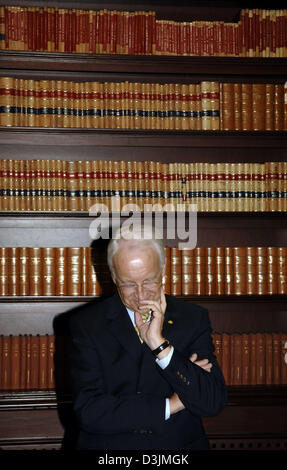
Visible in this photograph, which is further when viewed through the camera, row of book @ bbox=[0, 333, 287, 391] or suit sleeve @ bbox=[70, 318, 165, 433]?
row of book @ bbox=[0, 333, 287, 391]

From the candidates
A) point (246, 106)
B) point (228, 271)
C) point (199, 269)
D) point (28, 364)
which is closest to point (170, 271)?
point (199, 269)

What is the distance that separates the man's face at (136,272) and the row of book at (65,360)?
1326mm

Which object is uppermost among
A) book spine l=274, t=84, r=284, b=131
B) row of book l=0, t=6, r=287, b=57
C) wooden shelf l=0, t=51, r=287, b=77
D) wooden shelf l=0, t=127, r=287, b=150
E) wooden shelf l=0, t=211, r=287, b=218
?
row of book l=0, t=6, r=287, b=57

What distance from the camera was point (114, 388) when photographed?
5.62 feet

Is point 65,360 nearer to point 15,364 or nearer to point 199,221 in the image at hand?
point 15,364

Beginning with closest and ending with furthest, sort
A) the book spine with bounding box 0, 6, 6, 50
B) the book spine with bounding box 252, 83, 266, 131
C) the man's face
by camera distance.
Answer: the man's face
the book spine with bounding box 0, 6, 6, 50
the book spine with bounding box 252, 83, 266, 131

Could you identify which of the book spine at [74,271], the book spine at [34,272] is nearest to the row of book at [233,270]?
the book spine at [74,271]

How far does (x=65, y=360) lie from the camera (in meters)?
2.93

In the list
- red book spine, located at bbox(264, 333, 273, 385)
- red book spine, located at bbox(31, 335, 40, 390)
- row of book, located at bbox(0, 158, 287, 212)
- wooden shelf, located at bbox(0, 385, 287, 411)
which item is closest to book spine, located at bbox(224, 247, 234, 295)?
row of book, located at bbox(0, 158, 287, 212)

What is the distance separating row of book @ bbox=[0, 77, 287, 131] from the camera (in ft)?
9.66

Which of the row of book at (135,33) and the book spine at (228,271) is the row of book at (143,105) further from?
the book spine at (228,271)

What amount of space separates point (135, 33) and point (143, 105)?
0.44 metres

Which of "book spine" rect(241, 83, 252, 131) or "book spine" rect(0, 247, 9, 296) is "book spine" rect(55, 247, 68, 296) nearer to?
"book spine" rect(0, 247, 9, 296)

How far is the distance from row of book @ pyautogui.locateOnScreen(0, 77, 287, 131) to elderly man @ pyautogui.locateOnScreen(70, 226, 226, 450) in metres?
1.44
